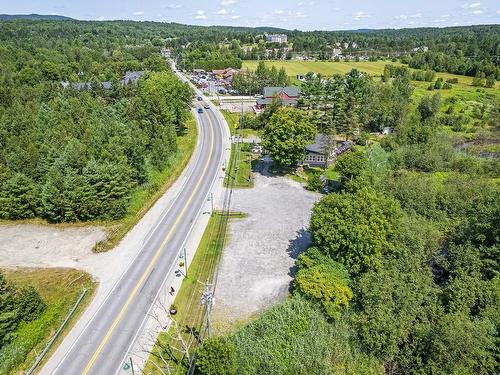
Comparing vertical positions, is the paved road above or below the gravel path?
below

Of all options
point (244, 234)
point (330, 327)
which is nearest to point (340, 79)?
point (244, 234)

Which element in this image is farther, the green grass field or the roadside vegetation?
the green grass field

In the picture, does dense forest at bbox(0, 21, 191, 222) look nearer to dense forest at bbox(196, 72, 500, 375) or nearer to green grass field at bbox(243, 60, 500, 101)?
dense forest at bbox(196, 72, 500, 375)

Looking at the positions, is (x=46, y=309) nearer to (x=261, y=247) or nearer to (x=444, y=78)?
(x=261, y=247)

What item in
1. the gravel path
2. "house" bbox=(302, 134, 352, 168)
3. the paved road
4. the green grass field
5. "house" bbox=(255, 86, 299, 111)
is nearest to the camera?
the paved road

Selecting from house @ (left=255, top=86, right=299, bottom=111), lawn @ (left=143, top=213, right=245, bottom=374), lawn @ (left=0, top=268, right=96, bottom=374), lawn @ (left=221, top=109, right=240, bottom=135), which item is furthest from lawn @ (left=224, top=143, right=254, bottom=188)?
house @ (left=255, top=86, right=299, bottom=111)

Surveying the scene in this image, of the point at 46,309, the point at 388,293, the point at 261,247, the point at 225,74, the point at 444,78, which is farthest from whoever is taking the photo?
the point at 444,78

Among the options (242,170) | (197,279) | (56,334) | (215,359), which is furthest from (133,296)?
(242,170)
